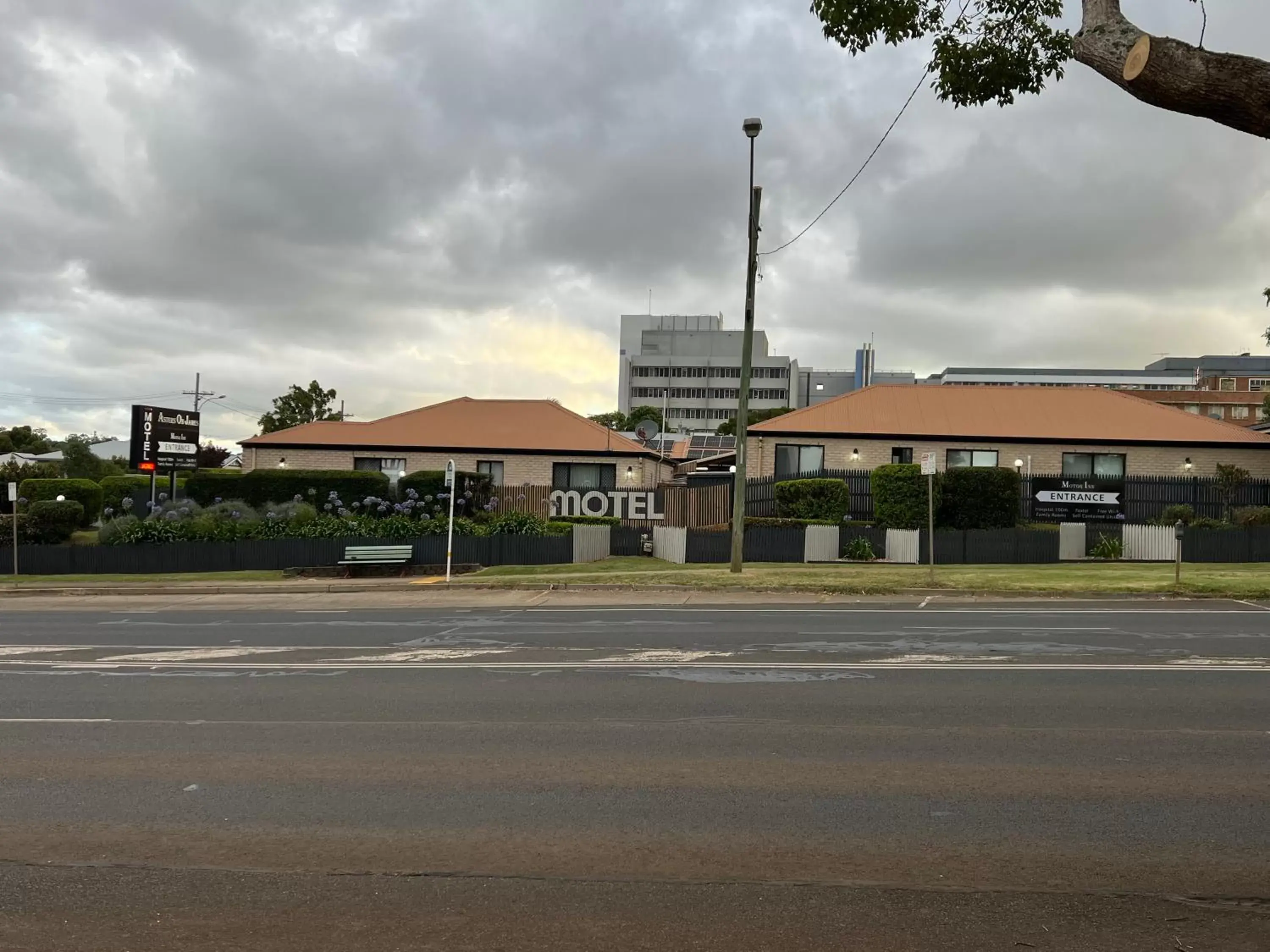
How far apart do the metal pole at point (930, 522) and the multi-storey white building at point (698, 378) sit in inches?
3825

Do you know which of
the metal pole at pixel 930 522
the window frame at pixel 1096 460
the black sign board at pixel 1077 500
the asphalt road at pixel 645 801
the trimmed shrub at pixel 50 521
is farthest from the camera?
the window frame at pixel 1096 460

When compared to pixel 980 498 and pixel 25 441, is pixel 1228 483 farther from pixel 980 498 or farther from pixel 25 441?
pixel 25 441

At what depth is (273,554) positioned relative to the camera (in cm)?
2769

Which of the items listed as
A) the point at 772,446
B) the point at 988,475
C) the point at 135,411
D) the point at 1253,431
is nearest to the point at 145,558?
the point at 135,411

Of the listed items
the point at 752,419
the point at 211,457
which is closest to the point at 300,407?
the point at 211,457

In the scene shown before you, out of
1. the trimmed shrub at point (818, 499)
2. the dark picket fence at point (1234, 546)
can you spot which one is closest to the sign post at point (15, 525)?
the trimmed shrub at point (818, 499)

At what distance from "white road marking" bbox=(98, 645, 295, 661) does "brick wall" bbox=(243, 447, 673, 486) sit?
2536cm

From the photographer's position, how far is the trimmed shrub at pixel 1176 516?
30359 millimetres

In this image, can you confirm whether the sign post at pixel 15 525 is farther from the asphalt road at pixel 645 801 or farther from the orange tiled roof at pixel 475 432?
the asphalt road at pixel 645 801

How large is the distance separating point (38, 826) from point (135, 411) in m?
28.9

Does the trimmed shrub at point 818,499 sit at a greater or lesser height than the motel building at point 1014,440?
lesser

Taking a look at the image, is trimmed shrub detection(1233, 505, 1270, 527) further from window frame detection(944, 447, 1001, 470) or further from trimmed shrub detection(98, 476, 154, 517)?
trimmed shrub detection(98, 476, 154, 517)

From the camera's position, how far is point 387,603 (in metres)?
20.3

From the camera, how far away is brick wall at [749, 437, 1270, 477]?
116 ft
